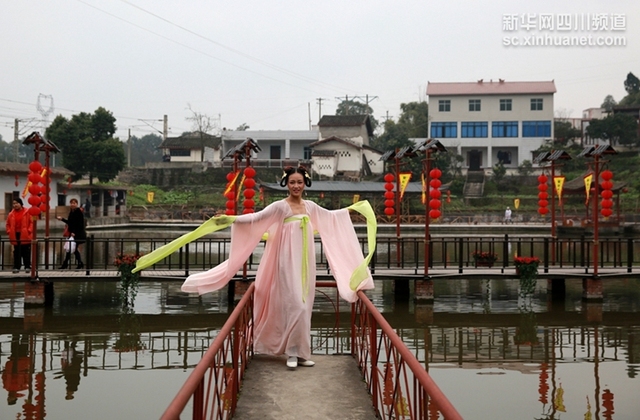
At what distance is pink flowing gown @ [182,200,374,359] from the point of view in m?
5.78

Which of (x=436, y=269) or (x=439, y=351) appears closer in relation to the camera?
(x=439, y=351)

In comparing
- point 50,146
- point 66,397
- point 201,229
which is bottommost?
point 66,397

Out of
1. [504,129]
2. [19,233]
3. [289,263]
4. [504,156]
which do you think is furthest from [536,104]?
[289,263]

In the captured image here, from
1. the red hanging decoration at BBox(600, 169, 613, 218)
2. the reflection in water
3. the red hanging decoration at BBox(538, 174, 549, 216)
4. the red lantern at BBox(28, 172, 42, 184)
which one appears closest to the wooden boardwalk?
the reflection in water

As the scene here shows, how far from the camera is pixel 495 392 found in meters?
8.04

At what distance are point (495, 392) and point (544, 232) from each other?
109ft

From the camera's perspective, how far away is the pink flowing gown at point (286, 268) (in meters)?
5.78

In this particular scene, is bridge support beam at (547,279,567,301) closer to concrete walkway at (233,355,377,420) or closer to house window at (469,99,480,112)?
concrete walkway at (233,355,377,420)

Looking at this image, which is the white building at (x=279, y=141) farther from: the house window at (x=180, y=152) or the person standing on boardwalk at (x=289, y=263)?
the person standing on boardwalk at (x=289, y=263)

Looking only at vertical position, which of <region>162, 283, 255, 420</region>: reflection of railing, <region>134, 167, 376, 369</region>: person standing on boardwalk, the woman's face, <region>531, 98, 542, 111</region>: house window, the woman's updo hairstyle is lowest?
<region>162, 283, 255, 420</region>: reflection of railing

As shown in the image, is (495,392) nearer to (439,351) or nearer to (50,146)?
(439,351)

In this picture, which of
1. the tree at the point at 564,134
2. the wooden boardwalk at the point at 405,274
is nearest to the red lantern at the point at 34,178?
the wooden boardwalk at the point at 405,274

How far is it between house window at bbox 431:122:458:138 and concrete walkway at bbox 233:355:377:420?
54433mm

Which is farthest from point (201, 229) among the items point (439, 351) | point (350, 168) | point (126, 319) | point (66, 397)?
point (350, 168)
